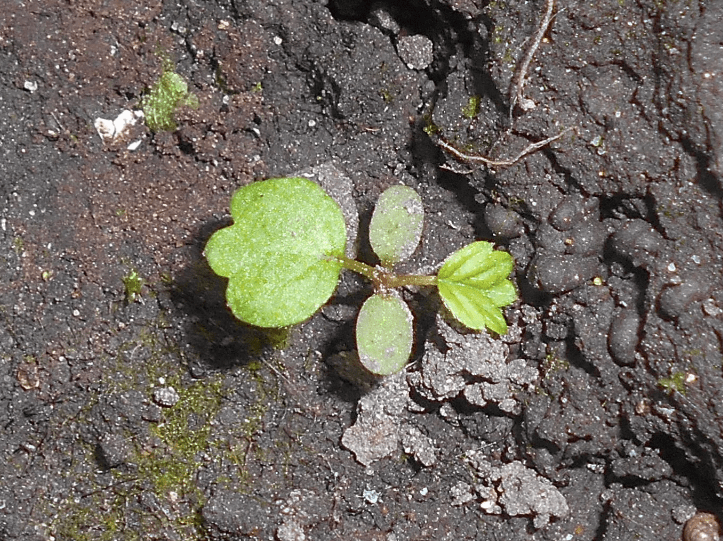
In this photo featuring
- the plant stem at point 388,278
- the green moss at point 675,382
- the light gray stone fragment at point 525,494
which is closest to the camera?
the green moss at point 675,382

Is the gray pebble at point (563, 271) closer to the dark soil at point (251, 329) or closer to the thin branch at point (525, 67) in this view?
the dark soil at point (251, 329)


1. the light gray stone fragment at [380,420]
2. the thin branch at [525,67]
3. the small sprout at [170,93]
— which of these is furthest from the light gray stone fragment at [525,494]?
the small sprout at [170,93]

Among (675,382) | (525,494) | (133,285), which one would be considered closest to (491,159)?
(675,382)

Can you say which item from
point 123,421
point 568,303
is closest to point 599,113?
point 568,303

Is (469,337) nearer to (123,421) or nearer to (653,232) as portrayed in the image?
(653,232)

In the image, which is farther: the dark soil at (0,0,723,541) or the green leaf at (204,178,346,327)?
the dark soil at (0,0,723,541)

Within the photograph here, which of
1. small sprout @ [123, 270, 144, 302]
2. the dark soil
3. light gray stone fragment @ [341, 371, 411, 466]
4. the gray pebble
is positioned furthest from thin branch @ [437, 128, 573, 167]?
small sprout @ [123, 270, 144, 302]

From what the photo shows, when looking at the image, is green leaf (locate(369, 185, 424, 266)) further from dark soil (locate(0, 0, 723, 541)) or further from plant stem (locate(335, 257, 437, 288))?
dark soil (locate(0, 0, 723, 541))
